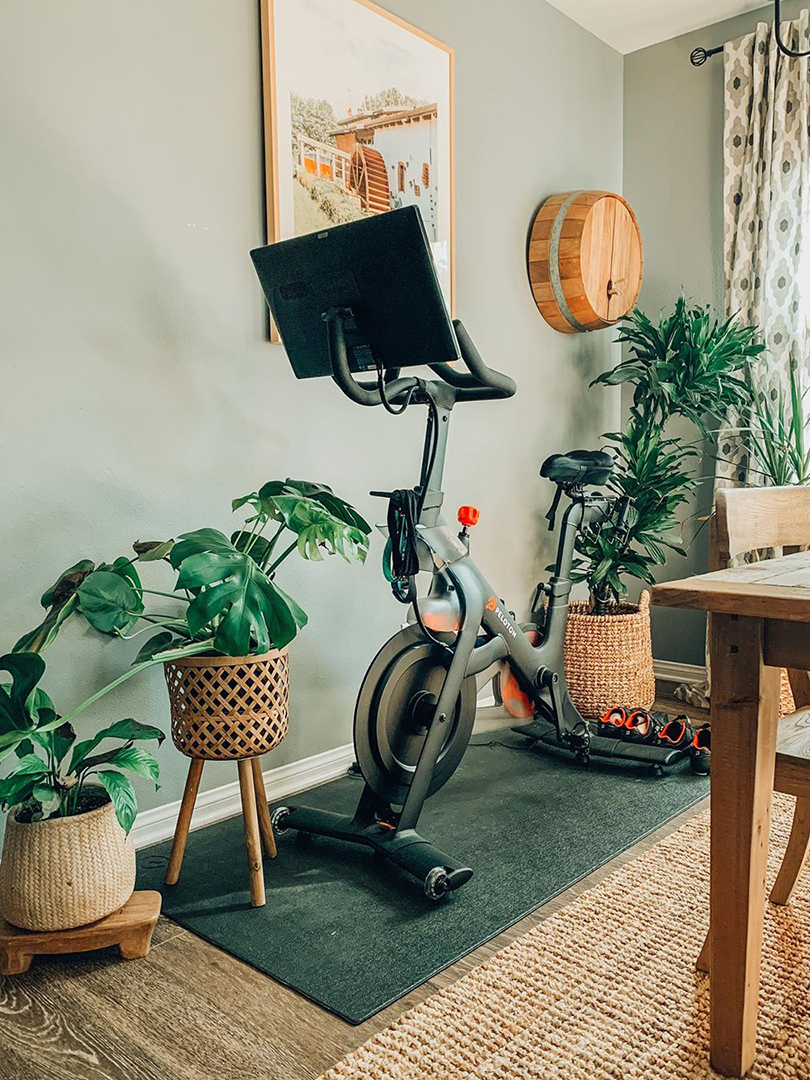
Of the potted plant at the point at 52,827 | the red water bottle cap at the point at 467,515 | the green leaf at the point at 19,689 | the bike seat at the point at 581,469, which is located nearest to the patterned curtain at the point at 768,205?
the bike seat at the point at 581,469

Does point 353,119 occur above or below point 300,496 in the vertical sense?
above

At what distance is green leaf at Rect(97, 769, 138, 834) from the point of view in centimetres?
156

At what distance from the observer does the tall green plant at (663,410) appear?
3.07 meters

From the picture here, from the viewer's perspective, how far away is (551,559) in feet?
11.4

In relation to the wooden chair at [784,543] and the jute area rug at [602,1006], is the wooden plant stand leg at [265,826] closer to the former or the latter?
the jute area rug at [602,1006]

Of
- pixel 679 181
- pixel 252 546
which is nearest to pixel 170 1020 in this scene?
pixel 252 546

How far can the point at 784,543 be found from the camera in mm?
1729

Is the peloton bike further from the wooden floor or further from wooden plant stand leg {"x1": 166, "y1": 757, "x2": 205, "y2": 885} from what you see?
the wooden floor

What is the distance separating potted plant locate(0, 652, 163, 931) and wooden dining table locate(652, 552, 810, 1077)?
0.99 m

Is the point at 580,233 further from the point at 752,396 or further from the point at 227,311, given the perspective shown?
the point at 227,311

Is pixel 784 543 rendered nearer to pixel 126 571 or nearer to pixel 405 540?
pixel 405 540

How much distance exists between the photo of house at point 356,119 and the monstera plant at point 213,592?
96cm

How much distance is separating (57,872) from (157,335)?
4.08 ft

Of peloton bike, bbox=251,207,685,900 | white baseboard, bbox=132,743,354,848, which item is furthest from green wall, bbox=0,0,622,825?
peloton bike, bbox=251,207,685,900
